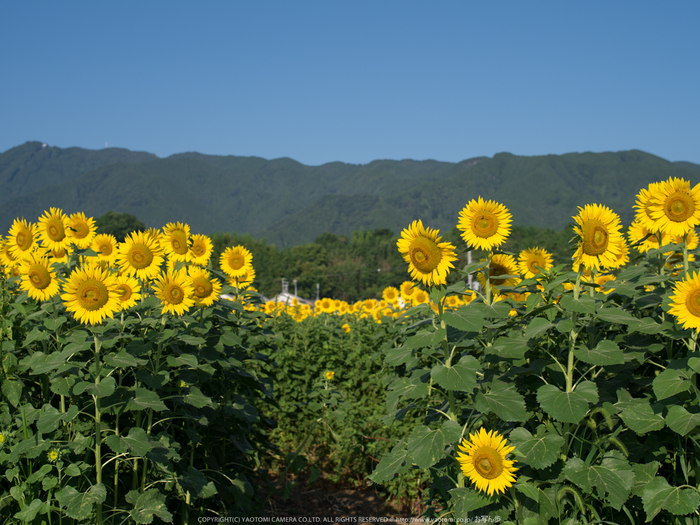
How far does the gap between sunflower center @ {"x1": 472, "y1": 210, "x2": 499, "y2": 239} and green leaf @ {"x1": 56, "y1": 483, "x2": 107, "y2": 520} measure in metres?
2.29

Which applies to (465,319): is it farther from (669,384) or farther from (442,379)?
(669,384)

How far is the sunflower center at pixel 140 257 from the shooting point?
3232mm

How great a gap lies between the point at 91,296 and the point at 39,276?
63 cm

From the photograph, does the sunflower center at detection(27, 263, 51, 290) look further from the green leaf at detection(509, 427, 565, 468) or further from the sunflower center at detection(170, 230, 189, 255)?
the green leaf at detection(509, 427, 565, 468)

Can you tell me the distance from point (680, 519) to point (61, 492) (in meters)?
2.87

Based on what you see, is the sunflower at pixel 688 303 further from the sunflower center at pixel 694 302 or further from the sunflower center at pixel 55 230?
the sunflower center at pixel 55 230

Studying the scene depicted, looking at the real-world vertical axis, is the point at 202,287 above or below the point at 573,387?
above

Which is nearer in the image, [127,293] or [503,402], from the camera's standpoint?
[503,402]

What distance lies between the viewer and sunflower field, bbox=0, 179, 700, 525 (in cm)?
228

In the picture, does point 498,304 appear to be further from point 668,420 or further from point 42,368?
point 42,368

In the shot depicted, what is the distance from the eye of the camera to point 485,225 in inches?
111

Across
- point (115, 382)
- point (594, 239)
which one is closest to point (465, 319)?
point (594, 239)

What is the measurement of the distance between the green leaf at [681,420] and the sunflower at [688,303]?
1.15 ft

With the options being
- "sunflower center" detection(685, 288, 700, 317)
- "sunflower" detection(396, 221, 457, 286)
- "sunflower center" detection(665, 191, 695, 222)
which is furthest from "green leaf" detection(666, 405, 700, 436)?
"sunflower" detection(396, 221, 457, 286)
